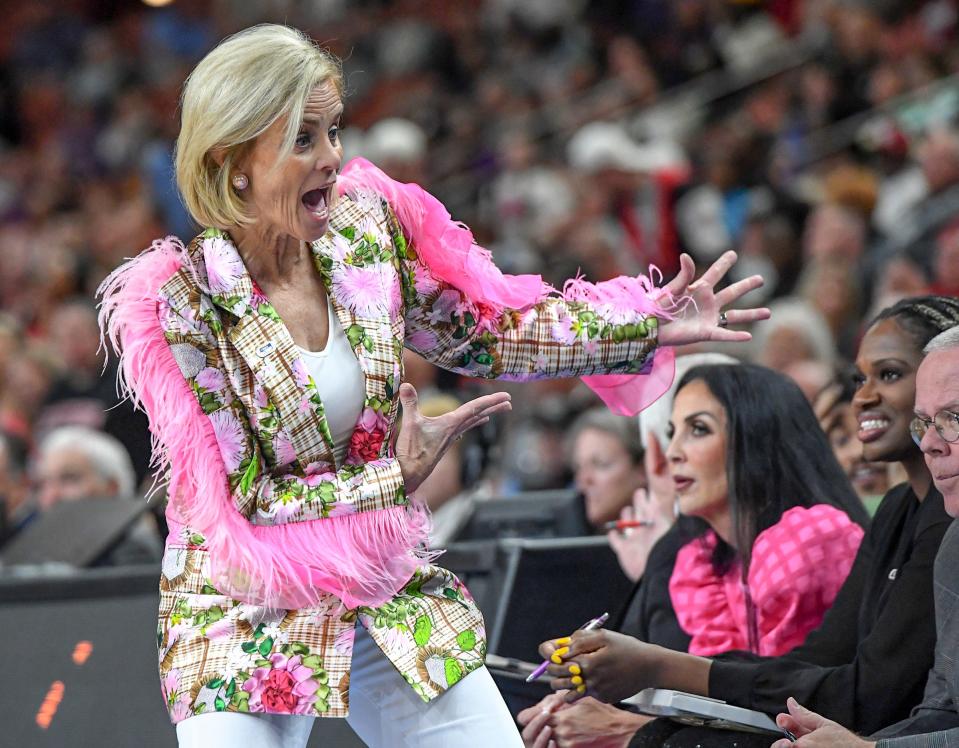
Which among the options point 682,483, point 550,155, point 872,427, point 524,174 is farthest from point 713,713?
point 550,155

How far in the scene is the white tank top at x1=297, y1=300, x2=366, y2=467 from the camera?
236cm

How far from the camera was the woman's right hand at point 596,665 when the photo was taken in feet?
8.94

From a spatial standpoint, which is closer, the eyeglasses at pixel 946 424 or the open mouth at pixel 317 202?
the open mouth at pixel 317 202

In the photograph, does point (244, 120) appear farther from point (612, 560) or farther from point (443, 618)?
point (612, 560)

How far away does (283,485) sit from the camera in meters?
2.39

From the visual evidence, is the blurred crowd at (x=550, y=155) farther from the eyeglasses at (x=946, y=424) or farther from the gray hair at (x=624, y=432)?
the eyeglasses at (x=946, y=424)

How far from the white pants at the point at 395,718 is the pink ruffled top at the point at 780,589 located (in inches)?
41.0

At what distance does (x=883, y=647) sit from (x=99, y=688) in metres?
2.08

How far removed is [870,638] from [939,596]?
0.22 m

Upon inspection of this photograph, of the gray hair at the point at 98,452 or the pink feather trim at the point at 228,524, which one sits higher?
the pink feather trim at the point at 228,524

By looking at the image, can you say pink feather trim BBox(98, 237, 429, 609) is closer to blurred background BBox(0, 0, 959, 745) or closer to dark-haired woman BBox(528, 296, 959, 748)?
dark-haired woman BBox(528, 296, 959, 748)

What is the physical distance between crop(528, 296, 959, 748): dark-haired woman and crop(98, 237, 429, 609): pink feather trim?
0.49 metres

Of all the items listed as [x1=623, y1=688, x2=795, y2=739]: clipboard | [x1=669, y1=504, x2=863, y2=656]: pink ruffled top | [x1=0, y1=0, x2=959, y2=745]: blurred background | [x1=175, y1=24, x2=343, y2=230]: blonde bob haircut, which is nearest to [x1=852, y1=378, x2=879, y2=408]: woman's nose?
[x1=669, y1=504, x2=863, y2=656]: pink ruffled top

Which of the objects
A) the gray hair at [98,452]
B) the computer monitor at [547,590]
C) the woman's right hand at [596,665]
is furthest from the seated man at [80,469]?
the woman's right hand at [596,665]
